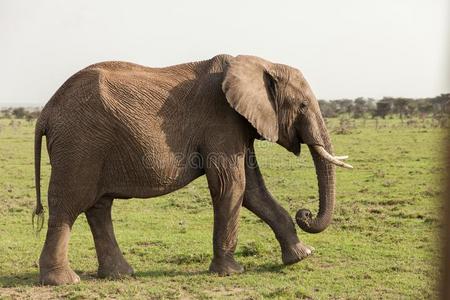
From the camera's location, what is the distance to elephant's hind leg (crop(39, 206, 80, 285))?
5695 millimetres

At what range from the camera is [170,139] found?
5918 mm

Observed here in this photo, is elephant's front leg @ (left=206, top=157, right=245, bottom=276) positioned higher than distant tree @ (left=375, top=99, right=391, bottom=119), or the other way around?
distant tree @ (left=375, top=99, right=391, bottom=119)

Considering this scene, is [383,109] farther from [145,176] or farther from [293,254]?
[145,176]

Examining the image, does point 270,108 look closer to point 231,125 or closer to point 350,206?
point 231,125

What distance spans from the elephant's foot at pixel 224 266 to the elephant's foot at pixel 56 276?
1507 mm

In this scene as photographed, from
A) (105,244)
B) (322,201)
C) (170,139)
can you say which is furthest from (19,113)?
(322,201)

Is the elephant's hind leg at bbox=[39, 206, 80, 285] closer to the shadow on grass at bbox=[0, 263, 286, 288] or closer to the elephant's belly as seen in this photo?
the shadow on grass at bbox=[0, 263, 286, 288]

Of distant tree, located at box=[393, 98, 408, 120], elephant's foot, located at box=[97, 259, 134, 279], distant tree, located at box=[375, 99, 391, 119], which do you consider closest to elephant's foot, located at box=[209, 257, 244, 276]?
elephant's foot, located at box=[97, 259, 134, 279]

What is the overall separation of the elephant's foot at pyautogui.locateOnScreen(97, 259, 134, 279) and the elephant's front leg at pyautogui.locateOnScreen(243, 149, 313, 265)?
1.57 meters

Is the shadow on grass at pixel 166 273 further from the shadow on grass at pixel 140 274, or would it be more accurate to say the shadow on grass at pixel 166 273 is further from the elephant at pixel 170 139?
the elephant at pixel 170 139

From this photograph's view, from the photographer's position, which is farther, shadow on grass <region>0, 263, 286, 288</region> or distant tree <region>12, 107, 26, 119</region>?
distant tree <region>12, 107, 26, 119</region>

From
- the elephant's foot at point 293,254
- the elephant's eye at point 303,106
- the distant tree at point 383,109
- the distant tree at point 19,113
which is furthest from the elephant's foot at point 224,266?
the distant tree at point 19,113

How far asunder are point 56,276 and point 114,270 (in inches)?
25.4

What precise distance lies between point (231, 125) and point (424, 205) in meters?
5.43
